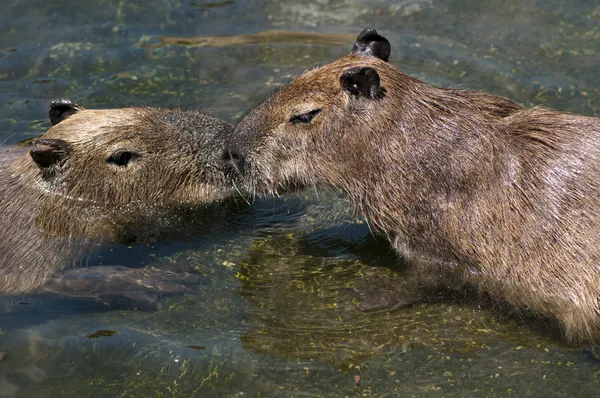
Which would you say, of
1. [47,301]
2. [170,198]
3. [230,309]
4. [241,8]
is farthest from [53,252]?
[241,8]

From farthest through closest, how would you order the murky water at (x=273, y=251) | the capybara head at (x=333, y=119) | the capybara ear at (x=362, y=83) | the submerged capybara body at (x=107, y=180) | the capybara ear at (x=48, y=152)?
the submerged capybara body at (x=107, y=180), the capybara ear at (x=48, y=152), the capybara head at (x=333, y=119), the capybara ear at (x=362, y=83), the murky water at (x=273, y=251)

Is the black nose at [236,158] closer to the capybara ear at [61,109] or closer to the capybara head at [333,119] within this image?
the capybara head at [333,119]

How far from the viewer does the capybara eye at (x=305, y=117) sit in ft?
20.6

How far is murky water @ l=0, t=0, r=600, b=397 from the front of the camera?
5.75m

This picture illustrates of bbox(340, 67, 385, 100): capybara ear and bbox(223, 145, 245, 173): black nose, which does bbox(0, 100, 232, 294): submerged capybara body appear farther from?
bbox(340, 67, 385, 100): capybara ear

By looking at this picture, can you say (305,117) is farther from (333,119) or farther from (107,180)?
(107,180)

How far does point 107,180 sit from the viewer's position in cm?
711

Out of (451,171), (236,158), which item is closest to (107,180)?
(236,158)

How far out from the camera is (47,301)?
257 inches

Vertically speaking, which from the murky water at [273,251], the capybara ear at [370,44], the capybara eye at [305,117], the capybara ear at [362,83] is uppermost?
the capybara ear at [370,44]

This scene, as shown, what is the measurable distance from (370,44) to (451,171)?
1.28 metres

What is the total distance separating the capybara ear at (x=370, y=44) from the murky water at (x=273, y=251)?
1741 mm

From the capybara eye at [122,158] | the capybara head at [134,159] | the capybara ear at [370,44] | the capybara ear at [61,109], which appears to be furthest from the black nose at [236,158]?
the capybara ear at [61,109]

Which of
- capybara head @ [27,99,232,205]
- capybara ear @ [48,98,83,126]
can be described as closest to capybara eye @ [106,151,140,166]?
capybara head @ [27,99,232,205]
